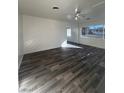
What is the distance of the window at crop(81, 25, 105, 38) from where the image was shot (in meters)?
7.16

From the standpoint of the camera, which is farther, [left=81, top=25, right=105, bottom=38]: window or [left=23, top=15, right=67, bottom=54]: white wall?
[left=81, top=25, right=105, bottom=38]: window

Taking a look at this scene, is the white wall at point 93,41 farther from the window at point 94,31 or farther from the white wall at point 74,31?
the white wall at point 74,31

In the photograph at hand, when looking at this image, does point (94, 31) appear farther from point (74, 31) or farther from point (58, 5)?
point (58, 5)

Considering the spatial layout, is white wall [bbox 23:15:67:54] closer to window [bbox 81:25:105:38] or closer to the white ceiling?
the white ceiling

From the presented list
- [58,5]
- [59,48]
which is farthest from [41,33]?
[58,5]

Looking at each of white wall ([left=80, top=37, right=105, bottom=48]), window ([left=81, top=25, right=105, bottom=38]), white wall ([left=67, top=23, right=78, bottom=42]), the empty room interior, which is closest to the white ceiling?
the empty room interior

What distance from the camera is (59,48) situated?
7184 mm

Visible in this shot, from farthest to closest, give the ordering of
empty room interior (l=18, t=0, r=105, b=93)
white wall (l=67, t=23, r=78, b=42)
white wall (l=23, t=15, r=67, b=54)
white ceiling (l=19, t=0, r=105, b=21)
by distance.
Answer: white wall (l=67, t=23, r=78, b=42), white wall (l=23, t=15, r=67, b=54), white ceiling (l=19, t=0, r=105, b=21), empty room interior (l=18, t=0, r=105, b=93)

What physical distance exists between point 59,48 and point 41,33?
6.22ft

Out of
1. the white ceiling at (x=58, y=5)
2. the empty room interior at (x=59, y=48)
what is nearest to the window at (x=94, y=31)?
the empty room interior at (x=59, y=48)

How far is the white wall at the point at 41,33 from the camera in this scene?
5.32 m

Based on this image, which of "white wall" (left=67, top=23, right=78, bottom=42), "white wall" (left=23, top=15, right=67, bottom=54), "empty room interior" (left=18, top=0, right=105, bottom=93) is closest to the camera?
"empty room interior" (left=18, top=0, right=105, bottom=93)
